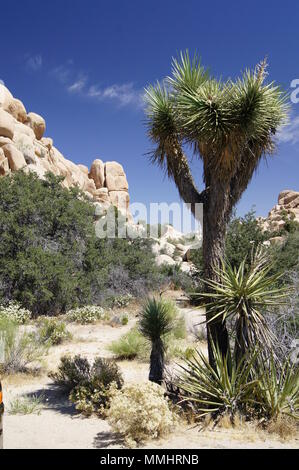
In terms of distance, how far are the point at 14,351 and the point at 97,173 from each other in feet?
146

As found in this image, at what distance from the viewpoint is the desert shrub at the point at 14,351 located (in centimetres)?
728

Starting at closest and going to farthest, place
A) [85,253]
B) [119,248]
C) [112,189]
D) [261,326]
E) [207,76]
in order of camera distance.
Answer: [261,326]
[207,76]
[85,253]
[119,248]
[112,189]

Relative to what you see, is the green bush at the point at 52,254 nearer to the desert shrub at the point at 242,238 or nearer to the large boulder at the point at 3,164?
the desert shrub at the point at 242,238

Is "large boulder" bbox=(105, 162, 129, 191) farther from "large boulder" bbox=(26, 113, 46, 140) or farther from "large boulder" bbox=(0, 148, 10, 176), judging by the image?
"large boulder" bbox=(0, 148, 10, 176)

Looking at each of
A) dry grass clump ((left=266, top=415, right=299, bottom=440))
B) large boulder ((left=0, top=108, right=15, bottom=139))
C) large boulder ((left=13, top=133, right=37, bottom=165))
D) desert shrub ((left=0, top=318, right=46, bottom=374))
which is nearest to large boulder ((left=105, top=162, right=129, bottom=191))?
large boulder ((left=13, top=133, right=37, bottom=165))

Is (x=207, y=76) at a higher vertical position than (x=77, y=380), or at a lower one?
higher

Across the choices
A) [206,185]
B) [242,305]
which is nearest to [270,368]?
[242,305]

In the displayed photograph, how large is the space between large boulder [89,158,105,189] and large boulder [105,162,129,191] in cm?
57

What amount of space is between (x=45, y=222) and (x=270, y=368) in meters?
11.8

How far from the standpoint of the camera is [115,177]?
51031 mm

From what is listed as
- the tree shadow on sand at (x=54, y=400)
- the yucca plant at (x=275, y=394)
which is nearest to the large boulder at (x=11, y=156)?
the tree shadow on sand at (x=54, y=400)

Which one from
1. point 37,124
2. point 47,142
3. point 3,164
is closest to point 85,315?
point 3,164

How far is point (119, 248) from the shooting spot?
1938 cm
